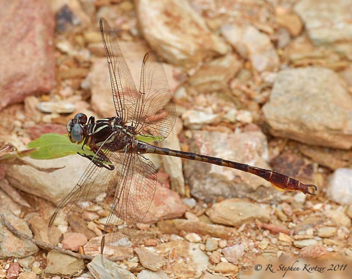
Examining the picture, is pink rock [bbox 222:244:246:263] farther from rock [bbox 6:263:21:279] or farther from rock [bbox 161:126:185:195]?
rock [bbox 6:263:21:279]

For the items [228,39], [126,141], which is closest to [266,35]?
[228,39]

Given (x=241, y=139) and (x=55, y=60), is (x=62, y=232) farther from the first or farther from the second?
(x=55, y=60)

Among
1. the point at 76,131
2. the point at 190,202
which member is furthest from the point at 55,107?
the point at 190,202

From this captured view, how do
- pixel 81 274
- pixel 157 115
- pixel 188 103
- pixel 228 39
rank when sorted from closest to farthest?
pixel 81 274 < pixel 157 115 < pixel 188 103 < pixel 228 39

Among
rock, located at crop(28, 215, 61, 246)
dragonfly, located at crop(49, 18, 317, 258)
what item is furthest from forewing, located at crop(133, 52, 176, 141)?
rock, located at crop(28, 215, 61, 246)

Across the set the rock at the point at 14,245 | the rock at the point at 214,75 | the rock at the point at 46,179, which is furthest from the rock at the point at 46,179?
the rock at the point at 214,75
